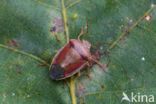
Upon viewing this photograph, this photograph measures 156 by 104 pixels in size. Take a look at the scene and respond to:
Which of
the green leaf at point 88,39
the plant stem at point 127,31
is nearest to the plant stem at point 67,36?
the green leaf at point 88,39

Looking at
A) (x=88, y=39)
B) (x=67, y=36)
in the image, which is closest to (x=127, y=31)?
(x=88, y=39)

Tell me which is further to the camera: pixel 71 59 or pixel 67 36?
pixel 67 36

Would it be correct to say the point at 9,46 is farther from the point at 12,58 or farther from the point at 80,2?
the point at 80,2

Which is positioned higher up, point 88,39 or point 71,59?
point 88,39

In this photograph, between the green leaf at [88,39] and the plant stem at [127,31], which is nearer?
the green leaf at [88,39]

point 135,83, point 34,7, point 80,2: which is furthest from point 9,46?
point 135,83

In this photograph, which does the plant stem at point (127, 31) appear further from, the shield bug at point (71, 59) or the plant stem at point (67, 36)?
the plant stem at point (67, 36)

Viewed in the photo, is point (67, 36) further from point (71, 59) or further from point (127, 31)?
point (127, 31)
